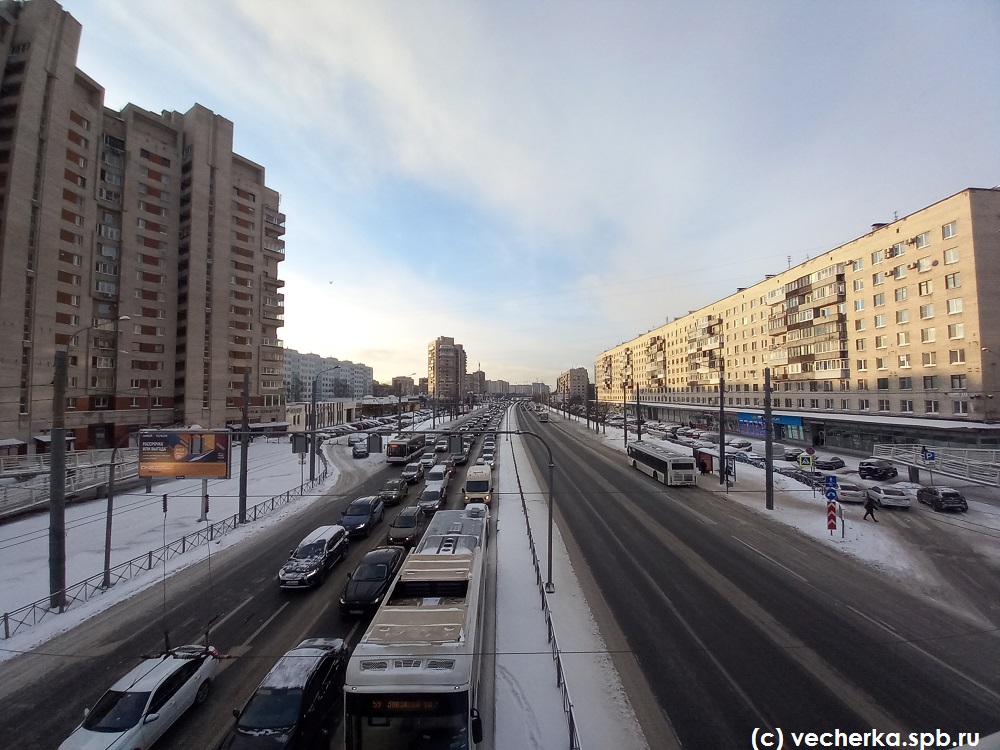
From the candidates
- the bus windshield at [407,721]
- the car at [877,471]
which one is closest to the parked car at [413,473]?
the bus windshield at [407,721]

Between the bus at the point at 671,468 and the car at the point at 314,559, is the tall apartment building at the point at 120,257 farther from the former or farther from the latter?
the bus at the point at 671,468

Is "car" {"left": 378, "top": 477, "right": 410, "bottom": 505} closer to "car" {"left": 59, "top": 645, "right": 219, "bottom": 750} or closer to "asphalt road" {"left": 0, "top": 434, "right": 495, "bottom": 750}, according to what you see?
"asphalt road" {"left": 0, "top": 434, "right": 495, "bottom": 750}

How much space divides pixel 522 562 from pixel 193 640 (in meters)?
10.7

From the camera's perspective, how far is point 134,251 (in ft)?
159

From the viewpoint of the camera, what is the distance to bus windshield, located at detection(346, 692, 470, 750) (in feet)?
20.8

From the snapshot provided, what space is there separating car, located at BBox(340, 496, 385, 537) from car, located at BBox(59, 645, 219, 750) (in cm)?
1061

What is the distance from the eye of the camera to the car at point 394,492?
90.1 feet

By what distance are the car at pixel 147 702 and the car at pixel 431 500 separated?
15070 mm

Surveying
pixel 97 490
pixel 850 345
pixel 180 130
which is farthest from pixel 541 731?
pixel 180 130

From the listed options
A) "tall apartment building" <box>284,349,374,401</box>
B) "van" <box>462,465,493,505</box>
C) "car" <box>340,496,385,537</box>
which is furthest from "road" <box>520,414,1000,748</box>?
"tall apartment building" <box>284,349,374,401</box>

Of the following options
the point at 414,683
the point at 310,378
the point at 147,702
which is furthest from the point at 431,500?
the point at 310,378

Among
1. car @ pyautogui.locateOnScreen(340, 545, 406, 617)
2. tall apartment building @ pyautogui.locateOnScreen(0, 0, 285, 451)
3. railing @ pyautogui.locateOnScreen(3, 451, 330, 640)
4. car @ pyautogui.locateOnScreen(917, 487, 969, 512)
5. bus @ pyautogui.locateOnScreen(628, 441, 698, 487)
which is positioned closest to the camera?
car @ pyautogui.locateOnScreen(340, 545, 406, 617)

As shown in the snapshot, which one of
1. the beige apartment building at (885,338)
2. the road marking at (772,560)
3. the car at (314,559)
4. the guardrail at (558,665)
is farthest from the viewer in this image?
the beige apartment building at (885,338)

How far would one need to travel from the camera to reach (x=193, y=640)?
1190cm
